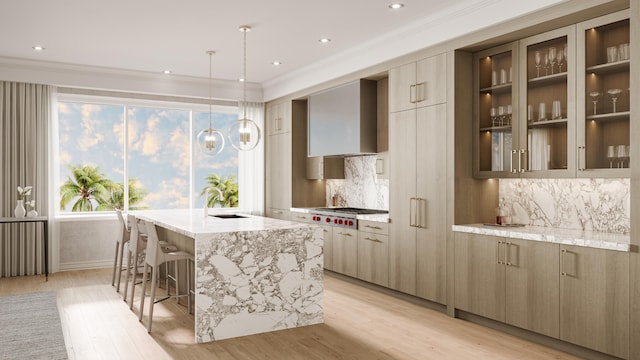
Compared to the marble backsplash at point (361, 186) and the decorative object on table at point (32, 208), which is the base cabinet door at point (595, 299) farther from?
the decorative object on table at point (32, 208)

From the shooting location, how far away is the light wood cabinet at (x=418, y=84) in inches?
185

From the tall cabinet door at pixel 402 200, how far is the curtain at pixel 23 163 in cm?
453

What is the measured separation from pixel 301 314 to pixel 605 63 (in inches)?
119

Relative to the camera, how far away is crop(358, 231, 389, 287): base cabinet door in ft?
17.7

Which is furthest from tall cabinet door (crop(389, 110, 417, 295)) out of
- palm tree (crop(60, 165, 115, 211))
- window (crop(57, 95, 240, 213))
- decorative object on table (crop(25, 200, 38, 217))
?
palm tree (crop(60, 165, 115, 211))

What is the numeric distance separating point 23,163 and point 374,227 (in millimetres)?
4557

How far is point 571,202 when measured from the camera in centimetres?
412

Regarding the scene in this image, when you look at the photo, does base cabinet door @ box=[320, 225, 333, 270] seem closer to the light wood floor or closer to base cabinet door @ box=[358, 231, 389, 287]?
base cabinet door @ box=[358, 231, 389, 287]

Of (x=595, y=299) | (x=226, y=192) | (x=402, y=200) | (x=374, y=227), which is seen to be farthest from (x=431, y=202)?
(x=226, y=192)

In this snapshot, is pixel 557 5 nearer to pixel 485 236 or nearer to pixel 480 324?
pixel 485 236

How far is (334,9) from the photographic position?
438 centimetres

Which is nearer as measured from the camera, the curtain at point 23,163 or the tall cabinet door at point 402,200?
the tall cabinet door at point 402,200

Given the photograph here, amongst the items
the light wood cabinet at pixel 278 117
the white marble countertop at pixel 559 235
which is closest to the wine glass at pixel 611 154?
the white marble countertop at pixel 559 235

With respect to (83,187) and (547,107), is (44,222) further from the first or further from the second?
(547,107)
